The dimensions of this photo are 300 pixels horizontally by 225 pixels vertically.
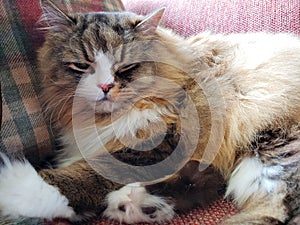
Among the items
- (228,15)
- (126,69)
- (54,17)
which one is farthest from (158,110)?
(228,15)

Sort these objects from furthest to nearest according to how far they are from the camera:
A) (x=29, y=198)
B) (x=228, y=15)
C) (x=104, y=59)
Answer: (x=228, y=15)
(x=104, y=59)
(x=29, y=198)

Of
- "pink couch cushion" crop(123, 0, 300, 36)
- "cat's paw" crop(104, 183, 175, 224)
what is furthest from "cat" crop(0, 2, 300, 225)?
"pink couch cushion" crop(123, 0, 300, 36)

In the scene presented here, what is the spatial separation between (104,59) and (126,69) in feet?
0.21

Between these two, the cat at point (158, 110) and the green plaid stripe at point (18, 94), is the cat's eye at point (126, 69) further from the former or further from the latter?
the green plaid stripe at point (18, 94)

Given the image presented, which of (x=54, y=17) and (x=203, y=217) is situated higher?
(x=54, y=17)

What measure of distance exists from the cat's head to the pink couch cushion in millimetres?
474

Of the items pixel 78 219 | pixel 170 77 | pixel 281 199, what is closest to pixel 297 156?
pixel 281 199

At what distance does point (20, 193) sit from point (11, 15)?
0.49 m

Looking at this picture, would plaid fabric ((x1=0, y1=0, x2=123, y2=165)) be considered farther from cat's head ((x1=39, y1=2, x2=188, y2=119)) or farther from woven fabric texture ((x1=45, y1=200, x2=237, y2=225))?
woven fabric texture ((x1=45, y1=200, x2=237, y2=225))

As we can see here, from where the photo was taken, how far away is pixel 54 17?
104 cm

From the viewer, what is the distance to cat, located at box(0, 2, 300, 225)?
0.97 metres

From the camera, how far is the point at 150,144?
1.01 m

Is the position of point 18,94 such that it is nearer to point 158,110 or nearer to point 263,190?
point 158,110

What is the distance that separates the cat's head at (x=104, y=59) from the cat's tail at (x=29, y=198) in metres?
0.24
